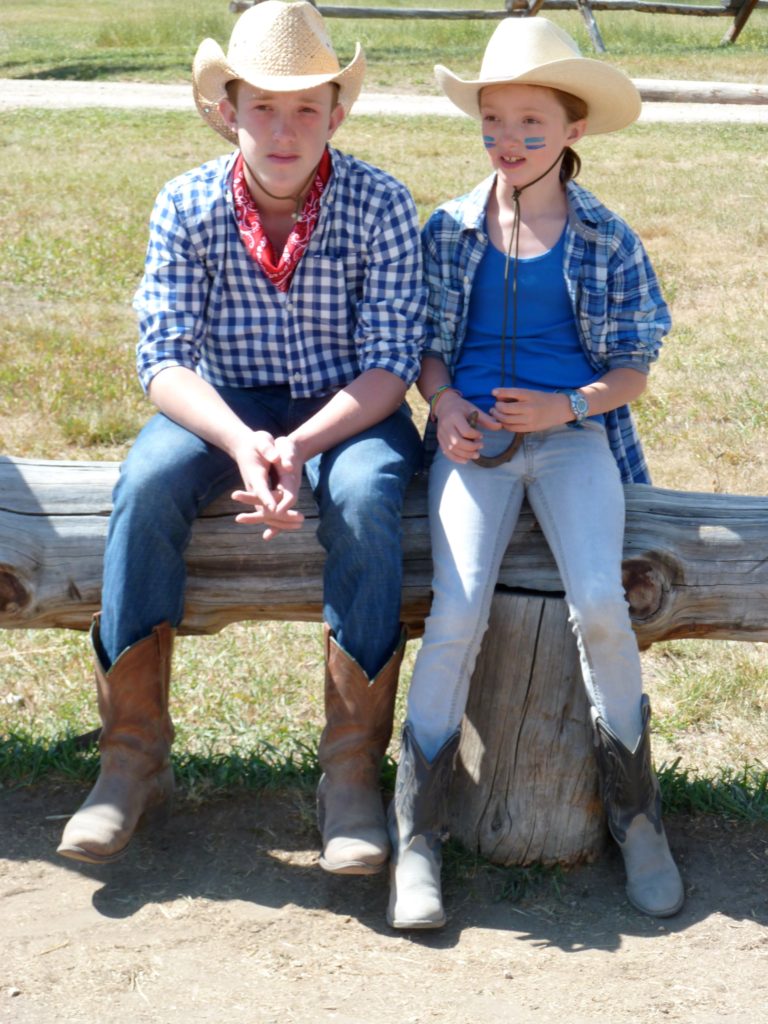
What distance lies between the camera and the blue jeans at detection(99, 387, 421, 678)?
9.26 ft

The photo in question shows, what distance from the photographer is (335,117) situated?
10.1ft

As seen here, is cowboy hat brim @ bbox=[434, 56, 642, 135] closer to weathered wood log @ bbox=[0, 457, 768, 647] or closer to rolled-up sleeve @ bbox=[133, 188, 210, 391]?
rolled-up sleeve @ bbox=[133, 188, 210, 391]

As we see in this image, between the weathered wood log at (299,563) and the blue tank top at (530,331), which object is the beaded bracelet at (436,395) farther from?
the weathered wood log at (299,563)

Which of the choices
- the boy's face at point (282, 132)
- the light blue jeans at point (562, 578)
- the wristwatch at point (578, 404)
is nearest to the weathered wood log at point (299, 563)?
the light blue jeans at point (562, 578)

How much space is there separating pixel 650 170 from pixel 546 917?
28.1 feet

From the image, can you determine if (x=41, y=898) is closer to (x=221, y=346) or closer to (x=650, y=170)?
(x=221, y=346)

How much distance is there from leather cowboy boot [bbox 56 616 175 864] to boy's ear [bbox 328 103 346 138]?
1.14 metres

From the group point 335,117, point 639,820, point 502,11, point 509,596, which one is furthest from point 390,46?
point 639,820

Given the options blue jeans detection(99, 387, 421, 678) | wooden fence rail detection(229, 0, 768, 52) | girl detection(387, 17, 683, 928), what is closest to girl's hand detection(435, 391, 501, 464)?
girl detection(387, 17, 683, 928)

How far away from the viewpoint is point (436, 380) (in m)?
3.10

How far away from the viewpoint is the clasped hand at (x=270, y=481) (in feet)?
9.12

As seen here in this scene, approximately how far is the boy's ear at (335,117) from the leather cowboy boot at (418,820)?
1303mm

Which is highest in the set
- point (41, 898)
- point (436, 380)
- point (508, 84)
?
point (508, 84)

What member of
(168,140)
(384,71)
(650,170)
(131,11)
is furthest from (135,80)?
(131,11)
